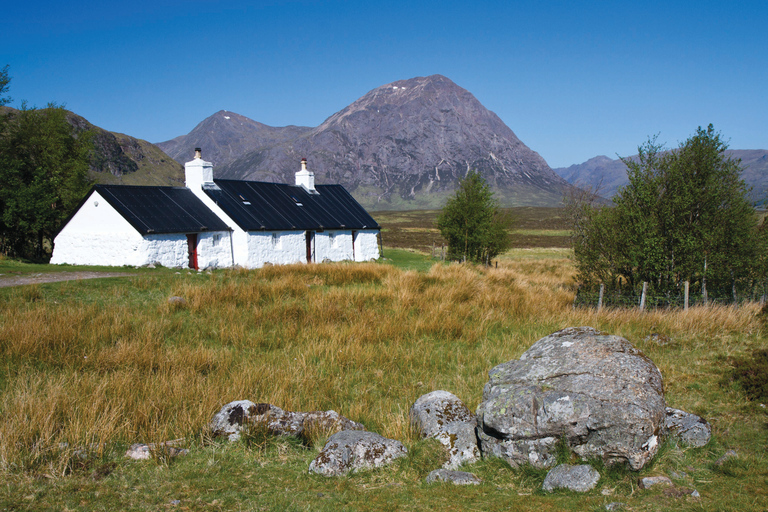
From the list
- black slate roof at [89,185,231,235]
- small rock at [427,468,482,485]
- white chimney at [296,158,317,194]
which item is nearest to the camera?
small rock at [427,468,482,485]

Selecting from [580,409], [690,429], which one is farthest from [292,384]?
[690,429]

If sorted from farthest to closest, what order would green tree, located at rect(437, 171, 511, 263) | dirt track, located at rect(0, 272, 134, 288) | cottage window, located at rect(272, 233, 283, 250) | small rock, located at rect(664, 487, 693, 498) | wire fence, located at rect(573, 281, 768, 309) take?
cottage window, located at rect(272, 233, 283, 250)
green tree, located at rect(437, 171, 511, 263)
dirt track, located at rect(0, 272, 134, 288)
wire fence, located at rect(573, 281, 768, 309)
small rock, located at rect(664, 487, 693, 498)

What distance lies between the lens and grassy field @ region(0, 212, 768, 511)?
13.9 feet

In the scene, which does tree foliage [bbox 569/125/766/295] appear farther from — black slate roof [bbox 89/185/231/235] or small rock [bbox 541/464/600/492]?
black slate roof [bbox 89/185/231/235]

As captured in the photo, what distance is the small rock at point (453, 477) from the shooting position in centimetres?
465

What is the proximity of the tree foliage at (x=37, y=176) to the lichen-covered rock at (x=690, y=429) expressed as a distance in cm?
3094

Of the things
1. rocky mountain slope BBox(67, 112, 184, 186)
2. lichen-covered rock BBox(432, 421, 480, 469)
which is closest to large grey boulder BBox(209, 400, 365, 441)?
lichen-covered rock BBox(432, 421, 480, 469)

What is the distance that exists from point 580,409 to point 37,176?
33.9m

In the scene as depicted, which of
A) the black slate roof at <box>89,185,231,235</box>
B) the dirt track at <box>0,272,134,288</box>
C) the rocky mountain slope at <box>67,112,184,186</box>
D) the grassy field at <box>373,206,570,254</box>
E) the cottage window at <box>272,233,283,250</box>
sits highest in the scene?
the rocky mountain slope at <box>67,112,184,186</box>

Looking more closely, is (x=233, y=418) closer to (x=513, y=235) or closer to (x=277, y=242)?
(x=277, y=242)

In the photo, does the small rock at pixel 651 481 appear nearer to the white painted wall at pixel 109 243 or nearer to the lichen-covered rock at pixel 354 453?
the lichen-covered rock at pixel 354 453

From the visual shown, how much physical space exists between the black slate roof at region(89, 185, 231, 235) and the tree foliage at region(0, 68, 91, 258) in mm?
5154

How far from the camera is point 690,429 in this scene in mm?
5469

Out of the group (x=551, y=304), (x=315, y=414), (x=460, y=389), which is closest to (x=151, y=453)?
(x=315, y=414)
